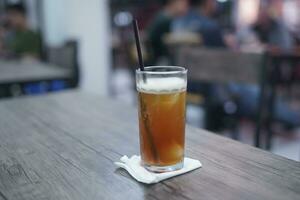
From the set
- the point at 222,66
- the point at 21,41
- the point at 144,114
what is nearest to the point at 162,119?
the point at 144,114

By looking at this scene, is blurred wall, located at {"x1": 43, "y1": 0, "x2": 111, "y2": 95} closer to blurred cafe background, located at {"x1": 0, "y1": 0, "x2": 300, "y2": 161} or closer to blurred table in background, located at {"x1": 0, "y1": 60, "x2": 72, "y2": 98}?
blurred cafe background, located at {"x1": 0, "y1": 0, "x2": 300, "y2": 161}

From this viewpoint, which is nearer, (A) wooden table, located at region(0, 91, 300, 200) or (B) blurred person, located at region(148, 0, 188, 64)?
(A) wooden table, located at region(0, 91, 300, 200)

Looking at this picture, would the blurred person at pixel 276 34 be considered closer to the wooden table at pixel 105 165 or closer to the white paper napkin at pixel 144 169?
the wooden table at pixel 105 165

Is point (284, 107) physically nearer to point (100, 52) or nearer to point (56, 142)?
point (100, 52)

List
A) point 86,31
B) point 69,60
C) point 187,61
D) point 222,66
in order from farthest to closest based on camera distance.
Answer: point 86,31
point 69,60
point 187,61
point 222,66

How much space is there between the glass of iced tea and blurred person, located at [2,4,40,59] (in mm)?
3085

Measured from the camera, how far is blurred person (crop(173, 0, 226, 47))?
3.24 meters

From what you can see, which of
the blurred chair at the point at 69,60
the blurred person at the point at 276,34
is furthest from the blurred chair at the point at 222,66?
the blurred person at the point at 276,34

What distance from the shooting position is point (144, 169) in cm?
77

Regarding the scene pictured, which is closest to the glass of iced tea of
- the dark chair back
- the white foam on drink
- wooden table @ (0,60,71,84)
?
the white foam on drink

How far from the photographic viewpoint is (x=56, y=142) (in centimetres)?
98

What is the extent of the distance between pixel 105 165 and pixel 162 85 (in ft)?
0.74

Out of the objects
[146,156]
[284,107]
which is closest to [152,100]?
[146,156]

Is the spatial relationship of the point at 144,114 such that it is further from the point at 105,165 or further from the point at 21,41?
the point at 21,41
